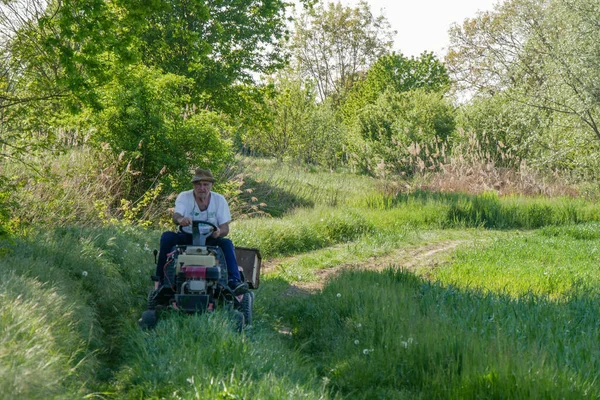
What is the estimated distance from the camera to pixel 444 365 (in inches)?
223

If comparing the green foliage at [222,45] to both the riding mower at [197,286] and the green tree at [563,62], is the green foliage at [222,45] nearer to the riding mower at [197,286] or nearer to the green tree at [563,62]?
the green tree at [563,62]

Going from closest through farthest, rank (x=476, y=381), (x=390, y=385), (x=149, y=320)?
(x=476, y=381) → (x=390, y=385) → (x=149, y=320)

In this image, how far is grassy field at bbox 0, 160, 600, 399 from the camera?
4.80m

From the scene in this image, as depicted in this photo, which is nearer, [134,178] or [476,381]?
[476,381]

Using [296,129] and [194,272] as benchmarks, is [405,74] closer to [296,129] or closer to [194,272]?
[296,129]

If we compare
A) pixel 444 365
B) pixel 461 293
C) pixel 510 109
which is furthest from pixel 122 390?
pixel 510 109

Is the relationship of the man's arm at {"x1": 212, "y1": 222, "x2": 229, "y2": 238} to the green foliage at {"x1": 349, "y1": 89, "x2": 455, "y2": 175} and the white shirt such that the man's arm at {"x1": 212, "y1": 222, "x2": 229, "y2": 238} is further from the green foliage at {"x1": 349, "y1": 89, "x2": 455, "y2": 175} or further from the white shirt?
the green foliage at {"x1": 349, "y1": 89, "x2": 455, "y2": 175}

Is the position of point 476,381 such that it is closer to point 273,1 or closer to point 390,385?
point 390,385

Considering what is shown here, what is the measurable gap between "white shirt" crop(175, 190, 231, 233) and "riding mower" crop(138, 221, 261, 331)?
0.21 metres

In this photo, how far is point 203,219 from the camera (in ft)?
24.0

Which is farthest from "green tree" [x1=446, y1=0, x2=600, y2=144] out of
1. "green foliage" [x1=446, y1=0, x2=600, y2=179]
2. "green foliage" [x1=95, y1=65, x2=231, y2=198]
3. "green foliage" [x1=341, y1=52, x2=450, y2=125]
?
"green foliage" [x1=95, y1=65, x2=231, y2=198]

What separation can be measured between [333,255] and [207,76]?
10286mm

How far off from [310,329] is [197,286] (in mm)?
1807

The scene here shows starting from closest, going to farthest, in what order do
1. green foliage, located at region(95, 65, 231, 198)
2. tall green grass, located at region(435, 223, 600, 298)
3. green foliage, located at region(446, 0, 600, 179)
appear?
Result: tall green grass, located at region(435, 223, 600, 298) → green foliage, located at region(95, 65, 231, 198) → green foliage, located at region(446, 0, 600, 179)
